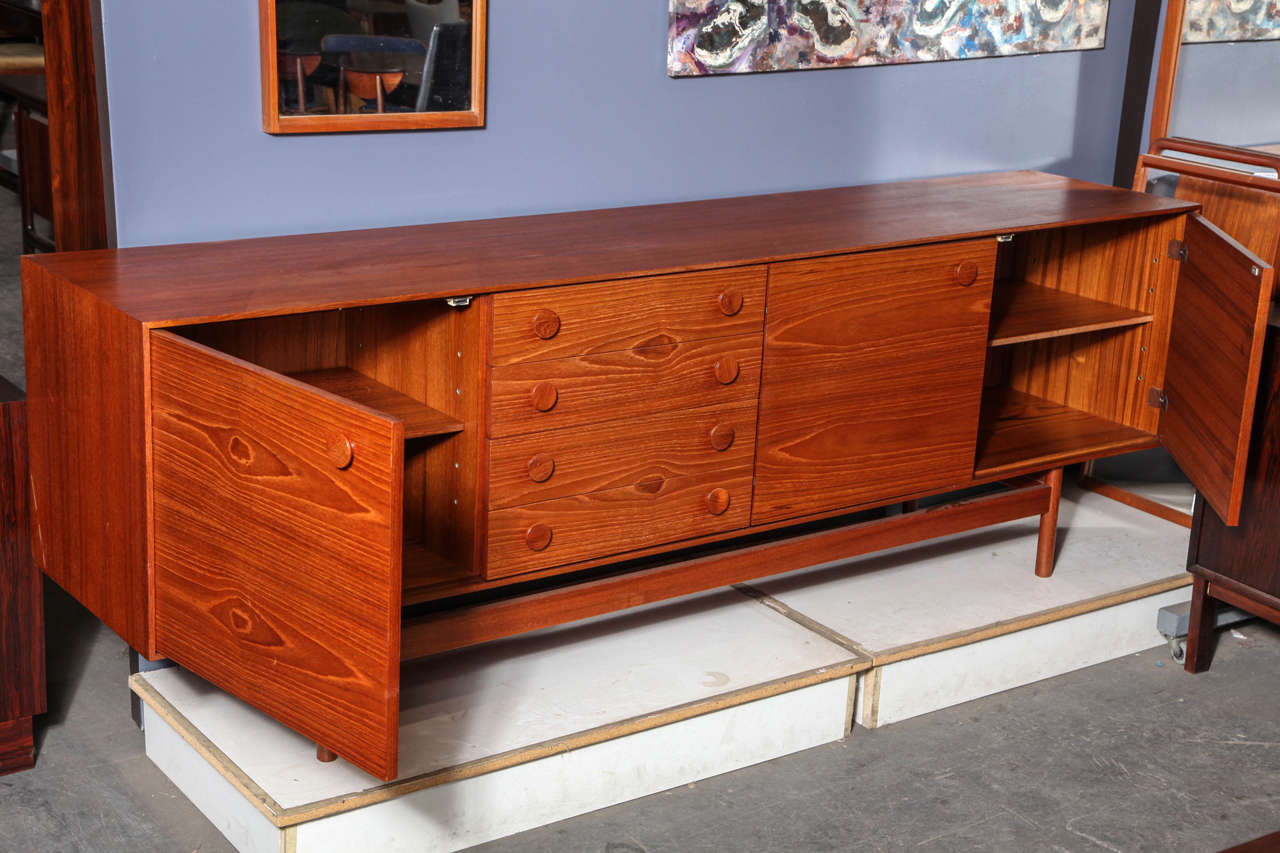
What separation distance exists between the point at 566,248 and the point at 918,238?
74 cm

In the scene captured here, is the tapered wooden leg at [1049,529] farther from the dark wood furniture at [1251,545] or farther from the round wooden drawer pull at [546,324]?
the round wooden drawer pull at [546,324]

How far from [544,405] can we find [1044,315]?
58.7 inches

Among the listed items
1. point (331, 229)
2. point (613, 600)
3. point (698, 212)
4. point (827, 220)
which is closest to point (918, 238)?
point (827, 220)

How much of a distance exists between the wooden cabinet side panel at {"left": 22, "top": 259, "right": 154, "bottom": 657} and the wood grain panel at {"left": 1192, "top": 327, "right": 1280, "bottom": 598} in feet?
7.90

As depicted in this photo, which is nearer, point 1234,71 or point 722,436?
point 722,436

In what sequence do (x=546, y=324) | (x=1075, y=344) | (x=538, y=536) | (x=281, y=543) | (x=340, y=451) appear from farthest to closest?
(x=1075, y=344)
(x=538, y=536)
(x=546, y=324)
(x=281, y=543)
(x=340, y=451)

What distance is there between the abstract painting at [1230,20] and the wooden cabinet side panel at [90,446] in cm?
309

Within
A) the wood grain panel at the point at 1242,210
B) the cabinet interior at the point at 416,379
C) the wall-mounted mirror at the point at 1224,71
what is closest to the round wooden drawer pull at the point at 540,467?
the cabinet interior at the point at 416,379

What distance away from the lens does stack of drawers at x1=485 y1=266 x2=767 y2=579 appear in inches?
99.9

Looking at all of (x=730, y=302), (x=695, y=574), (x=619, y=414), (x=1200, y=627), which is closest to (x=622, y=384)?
(x=619, y=414)

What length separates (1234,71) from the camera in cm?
404

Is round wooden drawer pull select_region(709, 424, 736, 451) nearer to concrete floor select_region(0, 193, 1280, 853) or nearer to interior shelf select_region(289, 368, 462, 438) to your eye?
interior shelf select_region(289, 368, 462, 438)

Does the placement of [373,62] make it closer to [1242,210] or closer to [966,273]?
[966,273]

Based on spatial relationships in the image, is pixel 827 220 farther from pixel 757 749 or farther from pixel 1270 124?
pixel 1270 124
